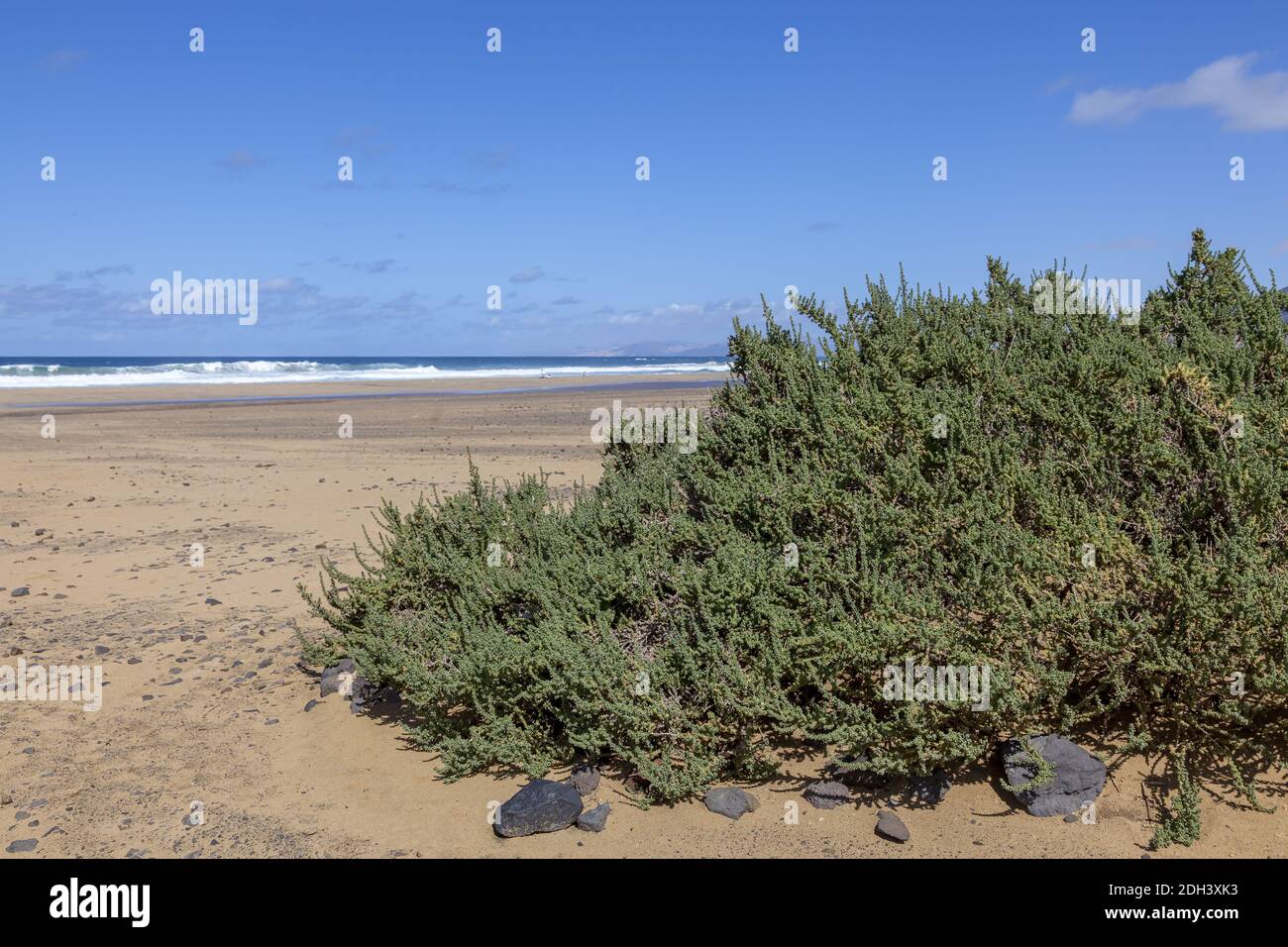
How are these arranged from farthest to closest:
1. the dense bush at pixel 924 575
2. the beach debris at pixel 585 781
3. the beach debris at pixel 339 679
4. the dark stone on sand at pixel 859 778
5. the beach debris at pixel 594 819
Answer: the beach debris at pixel 339 679 < the beach debris at pixel 585 781 < the dark stone on sand at pixel 859 778 < the beach debris at pixel 594 819 < the dense bush at pixel 924 575

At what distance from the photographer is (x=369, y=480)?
51.6 feet

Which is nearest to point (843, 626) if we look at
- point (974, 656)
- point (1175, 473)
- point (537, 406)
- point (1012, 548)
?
point (974, 656)

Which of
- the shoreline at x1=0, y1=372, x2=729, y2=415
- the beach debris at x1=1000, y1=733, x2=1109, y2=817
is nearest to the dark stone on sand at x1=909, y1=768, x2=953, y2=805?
the beach debris at x1=1000, y1=733, x2=1109, y2=817

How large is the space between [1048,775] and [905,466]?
158 cm

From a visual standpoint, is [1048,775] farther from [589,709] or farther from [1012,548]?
[589,709]

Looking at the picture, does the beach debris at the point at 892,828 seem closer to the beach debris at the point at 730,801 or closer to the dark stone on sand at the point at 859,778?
the dark stone on sand at the point at 859,778

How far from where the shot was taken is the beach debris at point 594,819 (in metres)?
4.37

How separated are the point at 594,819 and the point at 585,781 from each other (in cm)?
33

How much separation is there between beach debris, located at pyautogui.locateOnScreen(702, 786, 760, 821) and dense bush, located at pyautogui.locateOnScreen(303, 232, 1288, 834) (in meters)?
0.11

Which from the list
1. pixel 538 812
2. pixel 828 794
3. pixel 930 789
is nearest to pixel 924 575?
pixel 930 789

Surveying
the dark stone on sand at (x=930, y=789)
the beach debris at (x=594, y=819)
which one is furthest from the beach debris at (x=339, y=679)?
the dark stone on sand at (x=930, y=789)

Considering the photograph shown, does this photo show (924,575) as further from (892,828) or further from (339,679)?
(339,679)

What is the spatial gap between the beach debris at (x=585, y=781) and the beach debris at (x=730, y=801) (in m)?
0.60

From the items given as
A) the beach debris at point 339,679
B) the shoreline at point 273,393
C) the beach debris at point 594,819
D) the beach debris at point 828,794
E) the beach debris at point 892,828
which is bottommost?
the beach debris at point 594,819
